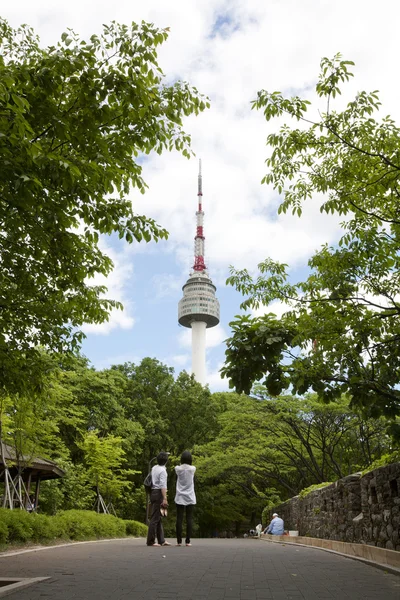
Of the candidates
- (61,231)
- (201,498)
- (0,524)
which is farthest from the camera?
(201,498)

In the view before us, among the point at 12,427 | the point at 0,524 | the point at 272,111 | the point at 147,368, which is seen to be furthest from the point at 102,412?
the point at 272,111

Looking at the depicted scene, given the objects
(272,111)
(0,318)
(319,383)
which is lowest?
(319,383)

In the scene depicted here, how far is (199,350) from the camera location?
324 feet

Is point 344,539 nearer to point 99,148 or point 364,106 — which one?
point 364,106

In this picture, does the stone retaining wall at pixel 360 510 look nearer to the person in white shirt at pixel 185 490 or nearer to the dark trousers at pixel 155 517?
the person in white shirt at pixel 185 490

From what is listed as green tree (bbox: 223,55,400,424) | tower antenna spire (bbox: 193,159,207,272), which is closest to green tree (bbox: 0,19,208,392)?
green tree (bbox: 223,55,400,424)

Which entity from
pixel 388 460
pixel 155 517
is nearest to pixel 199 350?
pixel 155 517

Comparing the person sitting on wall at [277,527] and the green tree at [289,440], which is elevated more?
the green tree at [289,440]

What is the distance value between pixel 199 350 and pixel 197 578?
3655 inches

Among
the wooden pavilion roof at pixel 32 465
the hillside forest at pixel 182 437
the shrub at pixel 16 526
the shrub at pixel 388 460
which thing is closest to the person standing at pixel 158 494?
the shrub at pixel 16 526

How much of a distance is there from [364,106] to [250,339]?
3400 millimetres

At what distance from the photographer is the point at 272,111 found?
773 cm

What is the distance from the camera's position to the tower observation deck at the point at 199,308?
99812mm

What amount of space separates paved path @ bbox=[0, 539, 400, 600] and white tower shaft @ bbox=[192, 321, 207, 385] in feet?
294
